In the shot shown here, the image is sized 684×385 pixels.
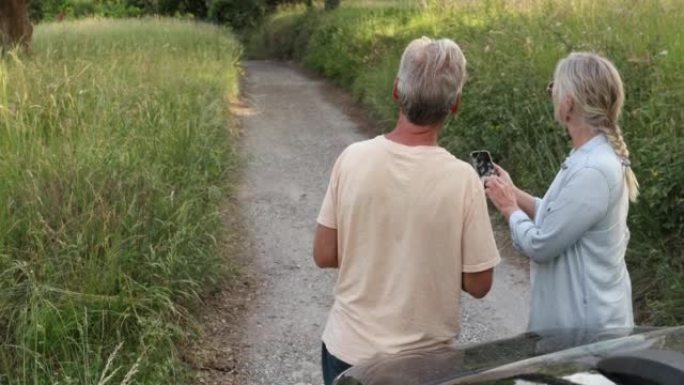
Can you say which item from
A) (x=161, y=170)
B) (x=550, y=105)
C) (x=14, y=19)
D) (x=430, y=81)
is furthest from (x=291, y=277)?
(x=14, y=19)

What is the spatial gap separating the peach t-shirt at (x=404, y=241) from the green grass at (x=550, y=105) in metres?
2.89

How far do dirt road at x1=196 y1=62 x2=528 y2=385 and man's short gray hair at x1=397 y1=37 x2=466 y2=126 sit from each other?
295cm

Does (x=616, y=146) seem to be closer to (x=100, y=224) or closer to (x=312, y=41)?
(x=100, y=224)

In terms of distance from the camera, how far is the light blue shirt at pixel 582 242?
2.82 meters

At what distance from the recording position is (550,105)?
7918mm

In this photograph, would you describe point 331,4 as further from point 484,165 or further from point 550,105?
point 484,165

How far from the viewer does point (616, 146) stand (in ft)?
9.54

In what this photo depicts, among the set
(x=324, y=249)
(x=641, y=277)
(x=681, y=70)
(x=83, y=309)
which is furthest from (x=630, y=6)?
(x=324, y=249)

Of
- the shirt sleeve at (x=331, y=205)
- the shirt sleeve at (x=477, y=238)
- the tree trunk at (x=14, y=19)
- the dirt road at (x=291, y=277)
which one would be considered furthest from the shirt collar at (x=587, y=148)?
the tree trunk at (x=14, y=19)

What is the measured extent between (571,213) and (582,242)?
126 mm

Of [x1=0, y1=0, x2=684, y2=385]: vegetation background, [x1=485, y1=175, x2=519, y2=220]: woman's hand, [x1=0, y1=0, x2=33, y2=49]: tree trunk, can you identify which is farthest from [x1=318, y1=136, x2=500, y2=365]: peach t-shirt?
[x1=0, y1=0, x2=33, y2=49]: tree trunk

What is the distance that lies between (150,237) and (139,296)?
64cm

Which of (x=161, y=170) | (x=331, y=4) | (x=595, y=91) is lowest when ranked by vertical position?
(x=331, y=4)

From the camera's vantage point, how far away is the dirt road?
5.67 metres
